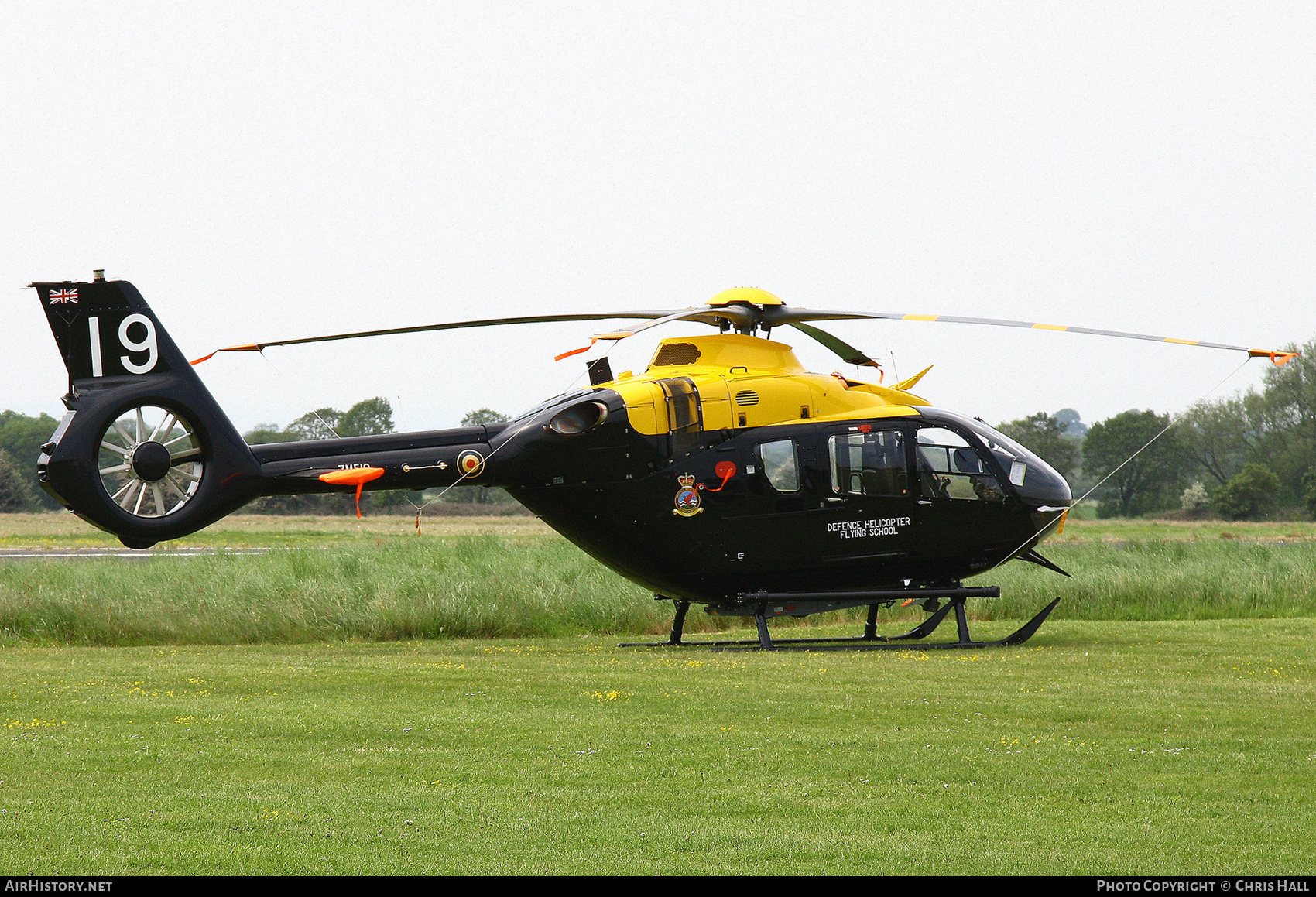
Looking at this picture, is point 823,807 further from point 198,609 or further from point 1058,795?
point 198,609

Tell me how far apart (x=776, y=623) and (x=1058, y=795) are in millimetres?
14245

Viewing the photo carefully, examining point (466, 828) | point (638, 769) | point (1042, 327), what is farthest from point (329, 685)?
point (1042, 327)

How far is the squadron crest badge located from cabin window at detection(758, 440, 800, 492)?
3.13ft

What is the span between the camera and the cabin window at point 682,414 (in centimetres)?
1638

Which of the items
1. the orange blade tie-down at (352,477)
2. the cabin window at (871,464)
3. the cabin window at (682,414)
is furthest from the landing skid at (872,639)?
the orange blade tie-down at (352,477)

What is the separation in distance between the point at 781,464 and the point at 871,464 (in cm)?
120

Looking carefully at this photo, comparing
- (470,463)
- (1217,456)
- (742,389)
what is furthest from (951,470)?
(1217,456)

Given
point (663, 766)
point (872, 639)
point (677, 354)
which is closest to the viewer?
point (663, 766)

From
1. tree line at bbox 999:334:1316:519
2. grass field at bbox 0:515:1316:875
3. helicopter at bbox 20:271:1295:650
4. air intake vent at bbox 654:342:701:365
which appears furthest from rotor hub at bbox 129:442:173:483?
tree line at bbox 999:334:1316:519

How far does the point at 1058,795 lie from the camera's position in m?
8.16

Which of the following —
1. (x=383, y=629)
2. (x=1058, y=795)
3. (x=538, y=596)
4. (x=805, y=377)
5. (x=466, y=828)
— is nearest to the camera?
(x=466, y=828)

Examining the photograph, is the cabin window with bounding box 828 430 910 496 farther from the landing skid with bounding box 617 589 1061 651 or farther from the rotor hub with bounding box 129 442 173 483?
the rotor hub with bounding box 129 442 173 483

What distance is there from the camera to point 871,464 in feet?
54.5

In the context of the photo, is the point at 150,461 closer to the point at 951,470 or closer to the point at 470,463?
the point at 470,463
